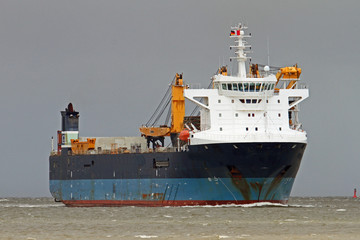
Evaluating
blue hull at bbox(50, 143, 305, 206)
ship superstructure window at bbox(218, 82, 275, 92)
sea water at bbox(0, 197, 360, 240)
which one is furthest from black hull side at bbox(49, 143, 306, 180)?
ship superstructure window at bbox(218, 82, 275, 92)

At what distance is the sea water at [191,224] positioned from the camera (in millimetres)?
44312

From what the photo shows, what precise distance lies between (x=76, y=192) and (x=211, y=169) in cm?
1995

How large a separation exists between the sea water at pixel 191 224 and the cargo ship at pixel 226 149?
1.50m

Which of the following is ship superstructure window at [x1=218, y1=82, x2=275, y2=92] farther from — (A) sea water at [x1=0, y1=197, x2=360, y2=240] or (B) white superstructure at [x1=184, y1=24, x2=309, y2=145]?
(A) sea water at [x1=0, y1=197, x2=360, y2=240]

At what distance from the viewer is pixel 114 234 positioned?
148 ft

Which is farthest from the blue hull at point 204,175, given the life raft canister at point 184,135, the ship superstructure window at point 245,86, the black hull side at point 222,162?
the ship superstructure window at point 245,86

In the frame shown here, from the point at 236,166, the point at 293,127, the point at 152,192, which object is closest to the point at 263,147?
the point at 236,166

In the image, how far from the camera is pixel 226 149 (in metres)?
62.2

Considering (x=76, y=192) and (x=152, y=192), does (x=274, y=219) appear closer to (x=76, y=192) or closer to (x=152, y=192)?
(x=152, y=192)

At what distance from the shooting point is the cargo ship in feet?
205

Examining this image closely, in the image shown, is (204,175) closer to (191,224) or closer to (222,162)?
(222,162)

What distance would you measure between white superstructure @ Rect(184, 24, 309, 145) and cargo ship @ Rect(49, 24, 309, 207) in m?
0.07

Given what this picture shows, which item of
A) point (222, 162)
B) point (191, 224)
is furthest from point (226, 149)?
point (191, 224)

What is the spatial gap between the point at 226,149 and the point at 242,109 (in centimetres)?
395
